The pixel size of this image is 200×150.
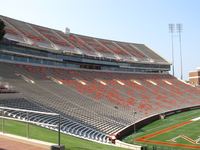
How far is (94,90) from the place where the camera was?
168ft

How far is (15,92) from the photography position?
34.4 metres

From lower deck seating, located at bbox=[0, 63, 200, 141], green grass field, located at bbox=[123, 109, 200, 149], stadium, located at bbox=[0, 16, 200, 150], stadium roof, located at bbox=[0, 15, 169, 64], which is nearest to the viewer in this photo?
stadium, located at bbox=[0, 16, 200, 150]

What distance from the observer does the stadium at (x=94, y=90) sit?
31641 mm

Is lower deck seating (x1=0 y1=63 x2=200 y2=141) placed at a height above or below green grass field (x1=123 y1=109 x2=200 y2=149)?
above

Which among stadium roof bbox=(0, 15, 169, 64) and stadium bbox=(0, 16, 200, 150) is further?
stadium roof bbox=(0, 15, 169, 64)

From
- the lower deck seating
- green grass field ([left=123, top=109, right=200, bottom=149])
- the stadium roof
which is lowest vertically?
green grass field ([left=123, top=109, right=200, bottom=149])

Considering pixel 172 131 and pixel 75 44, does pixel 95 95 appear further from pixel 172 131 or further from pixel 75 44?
pixel 75 44

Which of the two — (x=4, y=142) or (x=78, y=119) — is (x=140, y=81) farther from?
(x=4, y=142)

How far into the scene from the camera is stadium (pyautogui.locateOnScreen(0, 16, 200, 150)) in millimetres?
31641

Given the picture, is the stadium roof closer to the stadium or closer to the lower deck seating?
the stadium

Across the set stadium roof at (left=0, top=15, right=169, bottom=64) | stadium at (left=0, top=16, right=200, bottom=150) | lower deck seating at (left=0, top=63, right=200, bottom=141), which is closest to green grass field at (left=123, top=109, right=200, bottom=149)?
stadium at (left=0, top=16, right=200, bottom=150)

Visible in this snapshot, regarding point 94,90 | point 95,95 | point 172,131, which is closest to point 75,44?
point 94,90

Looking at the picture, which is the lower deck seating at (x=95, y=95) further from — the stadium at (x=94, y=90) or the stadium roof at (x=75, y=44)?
the stadium roof at (x=75, y=44)

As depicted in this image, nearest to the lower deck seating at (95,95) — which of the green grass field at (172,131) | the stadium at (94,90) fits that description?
the stadium at (94,90)
